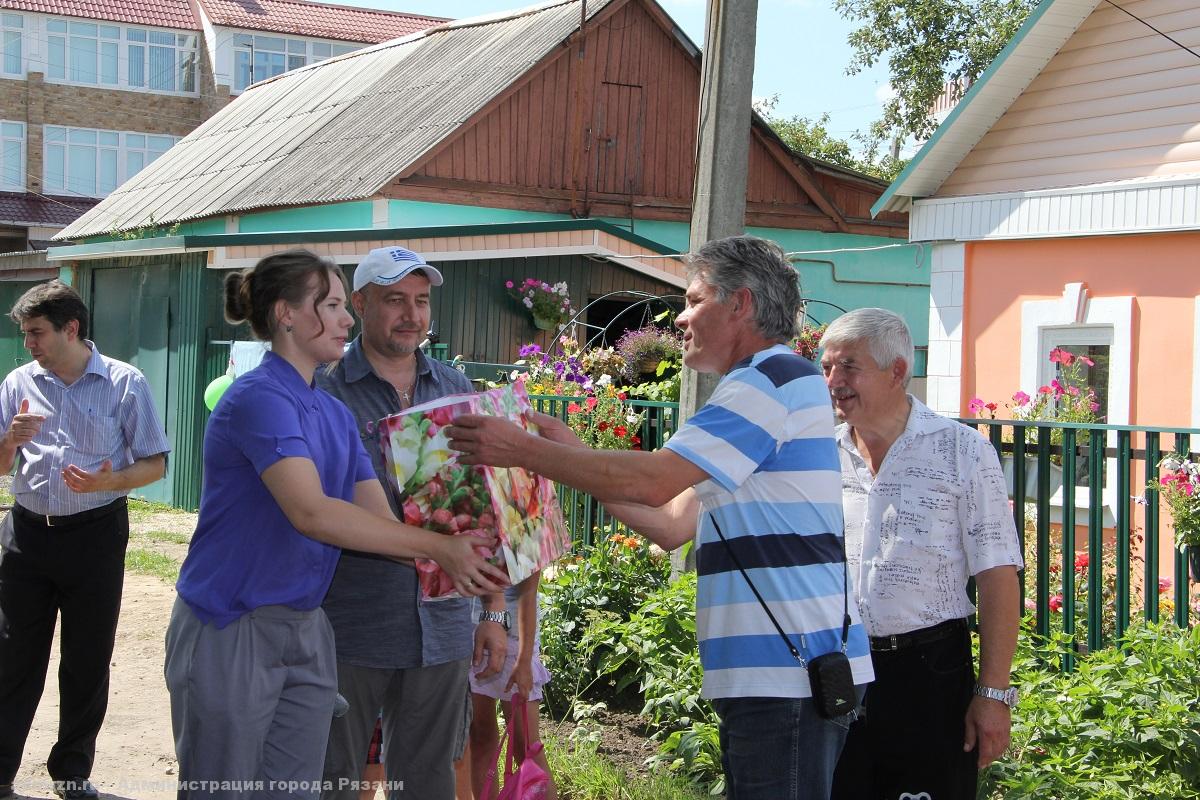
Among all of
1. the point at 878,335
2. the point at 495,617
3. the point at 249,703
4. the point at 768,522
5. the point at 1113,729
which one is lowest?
the point at 1113,729

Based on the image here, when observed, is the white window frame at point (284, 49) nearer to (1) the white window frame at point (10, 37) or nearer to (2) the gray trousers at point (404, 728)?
(1) the white window frame at point (10, 37)

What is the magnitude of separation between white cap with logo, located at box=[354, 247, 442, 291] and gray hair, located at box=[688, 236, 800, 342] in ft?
3.65

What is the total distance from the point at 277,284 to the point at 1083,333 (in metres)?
8.70

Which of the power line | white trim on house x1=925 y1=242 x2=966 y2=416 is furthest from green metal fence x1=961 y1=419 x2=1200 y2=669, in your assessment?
white trim on house x1=925 y1=242 x2=966 y2=416

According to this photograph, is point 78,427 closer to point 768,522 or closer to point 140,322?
point 768,522

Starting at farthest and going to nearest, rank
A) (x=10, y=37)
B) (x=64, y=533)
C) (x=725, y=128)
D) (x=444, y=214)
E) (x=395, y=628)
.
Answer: (x=10, y=37), (x=444, y=214), (x=725, y=128), (x=64, y=533), (x=395, y=628)

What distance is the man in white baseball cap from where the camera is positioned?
145 inches

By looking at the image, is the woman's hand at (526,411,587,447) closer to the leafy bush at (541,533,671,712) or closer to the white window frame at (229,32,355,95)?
the leafy bush at (541,533,671,712)

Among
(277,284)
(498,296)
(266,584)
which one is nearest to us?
(266,584)

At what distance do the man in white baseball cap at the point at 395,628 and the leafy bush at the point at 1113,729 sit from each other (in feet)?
5.95

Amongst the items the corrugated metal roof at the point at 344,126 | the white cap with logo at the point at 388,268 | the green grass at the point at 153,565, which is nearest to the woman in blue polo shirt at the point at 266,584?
the white cap with logo at the point at 388,268

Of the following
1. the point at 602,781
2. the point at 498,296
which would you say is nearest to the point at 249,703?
the point at 602,781

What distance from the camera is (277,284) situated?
334 cm

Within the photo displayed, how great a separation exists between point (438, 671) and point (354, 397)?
0.86 meters
